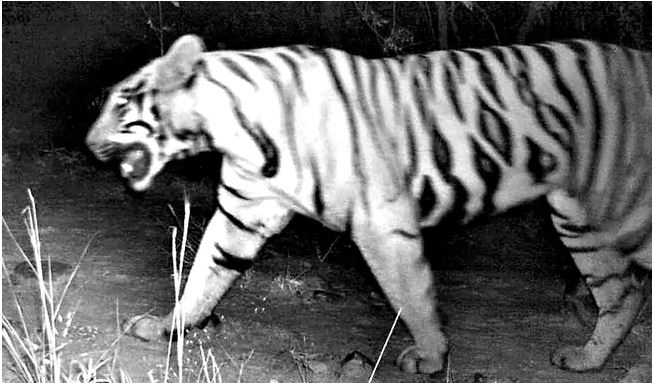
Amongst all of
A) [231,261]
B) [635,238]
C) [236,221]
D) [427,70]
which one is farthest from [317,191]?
[635,238]

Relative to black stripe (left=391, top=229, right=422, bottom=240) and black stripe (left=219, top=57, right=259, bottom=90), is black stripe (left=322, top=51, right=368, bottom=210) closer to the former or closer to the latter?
black stripe (left=391, top=229, right=422, bottom=240)

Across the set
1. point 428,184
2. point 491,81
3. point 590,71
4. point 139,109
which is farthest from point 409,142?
point 139,109

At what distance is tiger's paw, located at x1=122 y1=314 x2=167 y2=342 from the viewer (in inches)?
144

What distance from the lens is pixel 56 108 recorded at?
12.2 feet

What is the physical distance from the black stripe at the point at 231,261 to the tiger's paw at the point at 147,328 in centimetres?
34

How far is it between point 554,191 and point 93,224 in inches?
71.8

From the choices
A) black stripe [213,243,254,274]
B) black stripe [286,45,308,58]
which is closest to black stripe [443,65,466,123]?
black stripe [286,45,308,58]

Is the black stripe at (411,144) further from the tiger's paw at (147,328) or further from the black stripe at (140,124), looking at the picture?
the tiger's paw at (147,328)

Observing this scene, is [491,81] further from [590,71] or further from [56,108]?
[56,108]

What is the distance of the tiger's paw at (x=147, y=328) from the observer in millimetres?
3670

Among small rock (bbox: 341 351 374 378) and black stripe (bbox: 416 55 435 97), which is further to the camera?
small rock (bbox: 341 351 374 378)

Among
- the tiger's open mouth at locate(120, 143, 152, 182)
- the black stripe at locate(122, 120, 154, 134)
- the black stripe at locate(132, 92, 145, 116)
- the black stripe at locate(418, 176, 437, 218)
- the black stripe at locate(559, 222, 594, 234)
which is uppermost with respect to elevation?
the black stripe at locate(132, 92, 145, 116)

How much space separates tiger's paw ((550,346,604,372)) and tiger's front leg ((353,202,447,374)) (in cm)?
42

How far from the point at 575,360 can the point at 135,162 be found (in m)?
1.80
